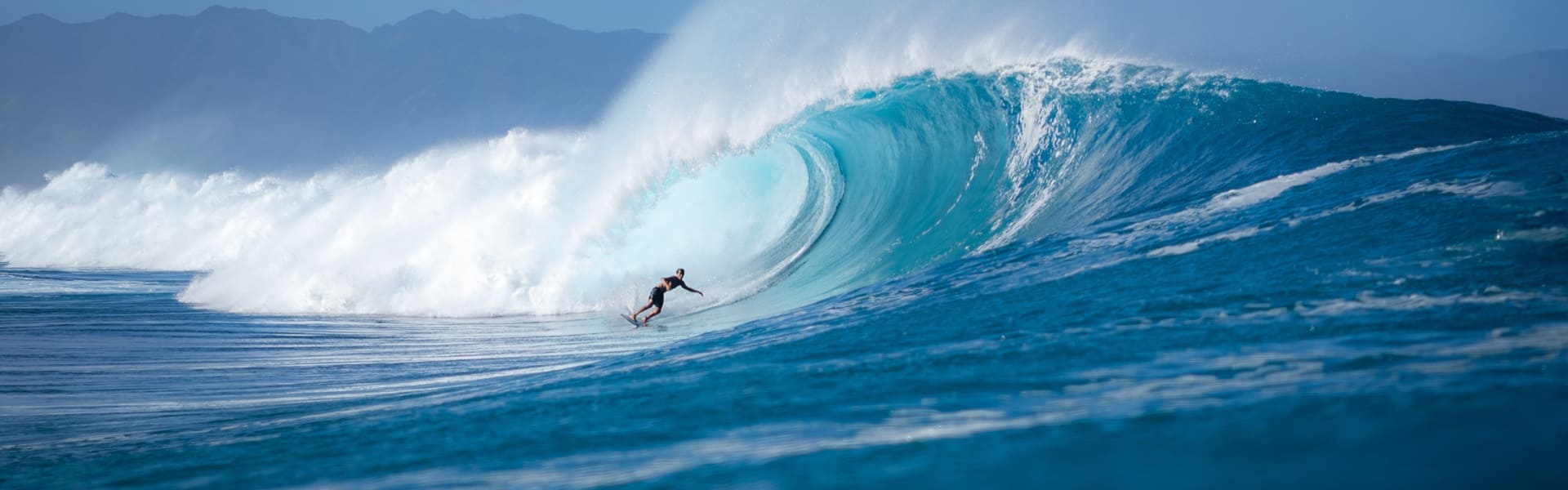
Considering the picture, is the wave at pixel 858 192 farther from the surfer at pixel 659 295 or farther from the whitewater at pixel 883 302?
the surfer at pixel 659 295

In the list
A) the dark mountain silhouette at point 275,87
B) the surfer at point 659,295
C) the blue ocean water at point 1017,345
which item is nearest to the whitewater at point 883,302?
the blue ocean water at point 1017,345

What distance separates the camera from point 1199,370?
3.68m

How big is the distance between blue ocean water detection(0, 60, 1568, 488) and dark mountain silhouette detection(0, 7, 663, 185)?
6564 centimetres

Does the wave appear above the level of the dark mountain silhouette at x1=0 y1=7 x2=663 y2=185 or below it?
below

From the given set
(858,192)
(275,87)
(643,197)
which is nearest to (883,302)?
(858,192)

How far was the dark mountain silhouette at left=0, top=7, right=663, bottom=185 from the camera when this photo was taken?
7481cm

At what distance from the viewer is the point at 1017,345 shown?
473 cm

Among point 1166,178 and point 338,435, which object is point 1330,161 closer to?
point 1166,178

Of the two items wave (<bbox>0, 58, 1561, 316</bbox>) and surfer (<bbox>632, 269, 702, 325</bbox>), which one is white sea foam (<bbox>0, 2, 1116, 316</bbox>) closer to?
wave (<bbox>0, 58, 1561, 316</bbox>)

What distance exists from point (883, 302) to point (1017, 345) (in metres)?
2.43

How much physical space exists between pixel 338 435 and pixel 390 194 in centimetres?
1269

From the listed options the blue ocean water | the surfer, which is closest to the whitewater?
the blue ocean water

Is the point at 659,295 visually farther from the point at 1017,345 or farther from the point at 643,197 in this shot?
the point at 1017,345

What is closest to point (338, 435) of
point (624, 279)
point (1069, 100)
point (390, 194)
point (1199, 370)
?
point (1199, 370)
